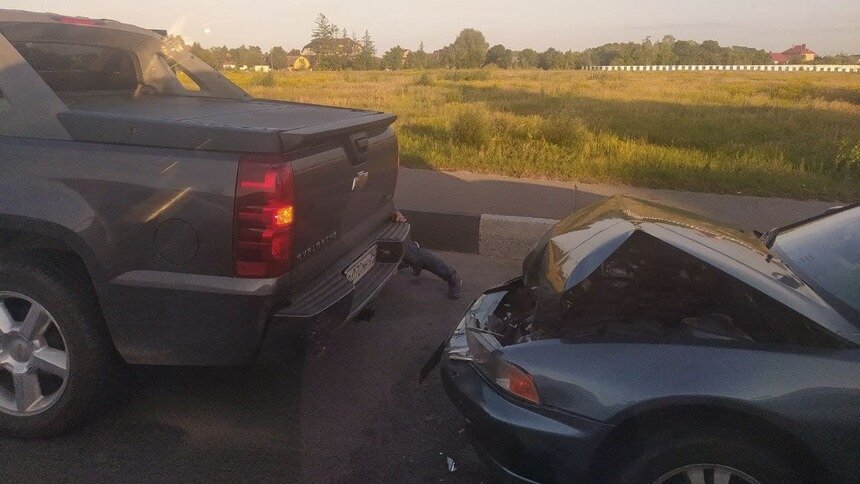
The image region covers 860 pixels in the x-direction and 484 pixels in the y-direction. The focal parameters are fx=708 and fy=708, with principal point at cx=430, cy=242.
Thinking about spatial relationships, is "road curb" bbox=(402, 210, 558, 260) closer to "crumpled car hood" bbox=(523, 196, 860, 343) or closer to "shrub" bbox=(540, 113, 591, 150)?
"crumpled car hood" bbox=(523, 196, 860, 343)

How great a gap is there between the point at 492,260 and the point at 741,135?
815cm

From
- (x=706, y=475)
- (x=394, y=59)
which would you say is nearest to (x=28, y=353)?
(x=706, y=475)

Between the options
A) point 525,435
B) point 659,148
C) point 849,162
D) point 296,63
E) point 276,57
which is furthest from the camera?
point 296,63

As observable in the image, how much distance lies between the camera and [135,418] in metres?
3.29

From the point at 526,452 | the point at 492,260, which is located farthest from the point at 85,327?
the point at 492,260

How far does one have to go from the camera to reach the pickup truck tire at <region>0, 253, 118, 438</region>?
295 cm

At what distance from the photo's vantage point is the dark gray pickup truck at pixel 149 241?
8.99ft

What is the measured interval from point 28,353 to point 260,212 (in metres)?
1.28

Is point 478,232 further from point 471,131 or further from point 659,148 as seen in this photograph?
point 659,148

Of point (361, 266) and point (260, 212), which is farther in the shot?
point (361, 266)

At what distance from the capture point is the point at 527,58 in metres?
88.4

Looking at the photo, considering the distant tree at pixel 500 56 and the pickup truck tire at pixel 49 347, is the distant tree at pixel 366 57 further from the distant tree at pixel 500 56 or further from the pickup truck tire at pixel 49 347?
the pickup truck tire at pixel 49 347

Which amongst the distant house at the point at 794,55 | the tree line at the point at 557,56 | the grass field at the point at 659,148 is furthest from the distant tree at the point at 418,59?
the grass field at the point at 659,148

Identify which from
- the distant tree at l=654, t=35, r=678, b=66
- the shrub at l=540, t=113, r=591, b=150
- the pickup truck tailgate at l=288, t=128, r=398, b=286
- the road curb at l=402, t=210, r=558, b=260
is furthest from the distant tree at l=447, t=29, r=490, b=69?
the pickup truck tailgate at l=288, t=128, r=398, b=286
